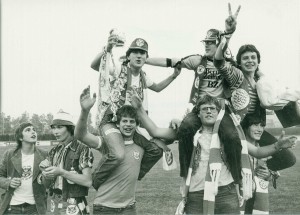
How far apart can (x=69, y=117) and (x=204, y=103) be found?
1737 millimetres

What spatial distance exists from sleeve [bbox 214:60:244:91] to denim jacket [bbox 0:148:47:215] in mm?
2605

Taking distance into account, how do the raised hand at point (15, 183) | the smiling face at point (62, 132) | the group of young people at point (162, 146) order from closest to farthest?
the group of young people at point (162, 146), the smiling face at point (62, 132), the raised hand at point (15, 183)

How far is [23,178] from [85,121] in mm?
1686

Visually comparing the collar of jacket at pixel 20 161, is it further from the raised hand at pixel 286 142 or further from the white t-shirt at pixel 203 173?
the raised hand at pixel 286 142

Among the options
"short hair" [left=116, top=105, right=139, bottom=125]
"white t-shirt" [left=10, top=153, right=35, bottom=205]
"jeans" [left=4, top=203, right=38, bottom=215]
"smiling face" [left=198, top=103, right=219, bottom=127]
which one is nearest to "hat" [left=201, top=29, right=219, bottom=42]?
"smiling face" [left=198, top=103, right=219, bottom=127]

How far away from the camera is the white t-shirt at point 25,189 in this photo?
18.2 feet

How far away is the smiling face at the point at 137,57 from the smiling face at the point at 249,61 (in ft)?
3.83

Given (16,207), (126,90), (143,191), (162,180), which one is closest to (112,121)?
(126,90)

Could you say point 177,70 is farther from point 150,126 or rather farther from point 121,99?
point 150,126

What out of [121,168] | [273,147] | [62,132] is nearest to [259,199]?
[273,147]

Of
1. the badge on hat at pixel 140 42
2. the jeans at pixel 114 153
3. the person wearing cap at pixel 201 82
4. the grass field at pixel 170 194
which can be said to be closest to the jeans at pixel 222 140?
the person wearing cap at pixel 201 82

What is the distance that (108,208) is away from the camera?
459 cm

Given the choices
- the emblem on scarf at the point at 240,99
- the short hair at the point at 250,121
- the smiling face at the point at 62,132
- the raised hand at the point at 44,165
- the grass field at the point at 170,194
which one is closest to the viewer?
the raised hand at the point at 44,165

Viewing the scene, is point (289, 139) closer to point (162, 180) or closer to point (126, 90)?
point (126, 90)
